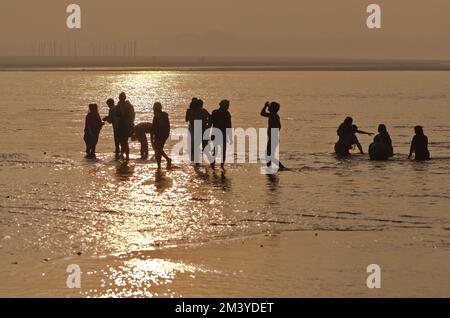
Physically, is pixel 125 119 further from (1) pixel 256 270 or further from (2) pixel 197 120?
(1) pixel 256 270

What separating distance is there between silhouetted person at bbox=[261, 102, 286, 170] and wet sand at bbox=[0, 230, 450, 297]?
26.5ft

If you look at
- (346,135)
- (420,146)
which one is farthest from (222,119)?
(420,146)

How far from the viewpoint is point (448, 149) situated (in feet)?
89.8

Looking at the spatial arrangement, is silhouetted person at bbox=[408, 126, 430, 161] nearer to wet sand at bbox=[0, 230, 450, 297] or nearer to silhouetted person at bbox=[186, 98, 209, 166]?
silhouetted person at bbox=[186, 98, 209, 166]

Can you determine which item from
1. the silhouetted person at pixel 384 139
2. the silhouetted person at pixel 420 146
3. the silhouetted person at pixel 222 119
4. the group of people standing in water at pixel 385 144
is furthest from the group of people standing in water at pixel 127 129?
the silhouetted person at pixel 420 146

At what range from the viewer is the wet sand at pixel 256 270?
10.6 meters

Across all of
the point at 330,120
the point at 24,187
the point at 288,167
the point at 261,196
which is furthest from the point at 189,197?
the point at 330,120

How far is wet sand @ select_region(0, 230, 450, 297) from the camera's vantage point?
10617mm

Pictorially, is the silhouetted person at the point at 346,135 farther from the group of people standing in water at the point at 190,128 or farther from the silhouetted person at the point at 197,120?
the silhouetted person at the point at 197,120

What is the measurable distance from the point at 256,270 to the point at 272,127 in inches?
398

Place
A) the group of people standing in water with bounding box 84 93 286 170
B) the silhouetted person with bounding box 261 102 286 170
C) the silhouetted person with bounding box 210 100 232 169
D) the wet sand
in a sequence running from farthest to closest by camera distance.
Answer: the silhouetted person with bounding box 210 100 232 169 < the group of people standing in water with bounding box 84 93 286 170 < the silhouetted person with bounding box 261 102 286 170 < the wet sand

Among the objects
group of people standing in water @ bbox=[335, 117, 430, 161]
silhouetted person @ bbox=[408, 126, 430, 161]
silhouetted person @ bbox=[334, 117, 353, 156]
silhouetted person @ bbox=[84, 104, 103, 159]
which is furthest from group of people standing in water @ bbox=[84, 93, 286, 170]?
silhouetted person @ bbox=[408, 126, 430, 161]
